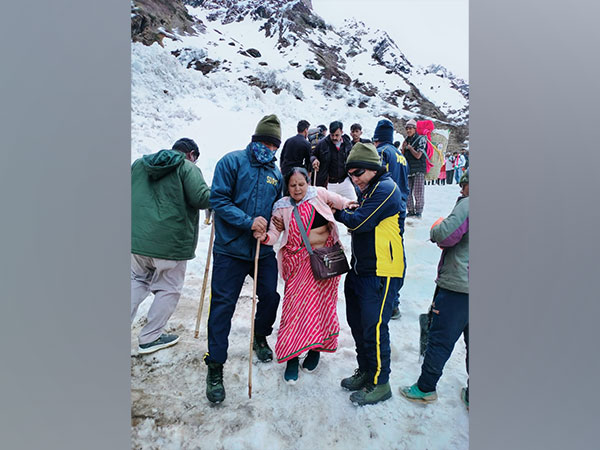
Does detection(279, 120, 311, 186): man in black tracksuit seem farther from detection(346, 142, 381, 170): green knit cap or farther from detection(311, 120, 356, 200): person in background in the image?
detection(346, 142, 381, 170): green knit cap

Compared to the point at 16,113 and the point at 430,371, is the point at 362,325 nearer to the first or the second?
the point at 430,371

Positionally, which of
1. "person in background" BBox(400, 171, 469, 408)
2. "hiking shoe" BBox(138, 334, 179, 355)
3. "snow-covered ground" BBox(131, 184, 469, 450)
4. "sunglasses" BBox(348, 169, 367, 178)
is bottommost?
"snow-covered ground" BBox(131, 184, 469, 450)

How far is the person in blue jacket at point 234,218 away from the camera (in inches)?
66.7

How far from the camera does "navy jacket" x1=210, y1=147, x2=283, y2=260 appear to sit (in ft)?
5.56

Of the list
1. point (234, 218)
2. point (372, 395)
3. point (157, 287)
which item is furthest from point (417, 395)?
point (157, 287)

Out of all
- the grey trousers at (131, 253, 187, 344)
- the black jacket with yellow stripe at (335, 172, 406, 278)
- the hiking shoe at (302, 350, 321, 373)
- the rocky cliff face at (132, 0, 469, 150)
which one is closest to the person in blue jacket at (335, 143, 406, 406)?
the black jacket with yellow stripe at (335, 172, 406, 278)

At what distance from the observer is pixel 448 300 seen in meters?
1.69

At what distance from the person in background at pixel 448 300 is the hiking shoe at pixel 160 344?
1477 mm

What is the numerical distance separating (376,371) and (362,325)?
0.26 metres

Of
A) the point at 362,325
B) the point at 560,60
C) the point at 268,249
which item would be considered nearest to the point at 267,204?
the point at 268,249

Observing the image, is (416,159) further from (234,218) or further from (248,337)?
(248,337)

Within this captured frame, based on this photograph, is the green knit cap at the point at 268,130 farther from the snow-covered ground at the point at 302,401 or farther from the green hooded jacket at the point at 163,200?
the snow-covered ground at the point at 302,401

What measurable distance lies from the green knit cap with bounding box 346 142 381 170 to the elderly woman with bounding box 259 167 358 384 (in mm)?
232

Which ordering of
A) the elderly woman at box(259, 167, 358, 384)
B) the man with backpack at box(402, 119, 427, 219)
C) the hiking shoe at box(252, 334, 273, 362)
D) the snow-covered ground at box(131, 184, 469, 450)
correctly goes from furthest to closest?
the man with backpack at box(402, 119, 427, 219)
the hiking shoe at box(252, 334, 273, 362)
the elderly woman at box(259, 167, 358, 384)
the snow-covered ground at box(131, 184, 469, 450)
